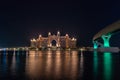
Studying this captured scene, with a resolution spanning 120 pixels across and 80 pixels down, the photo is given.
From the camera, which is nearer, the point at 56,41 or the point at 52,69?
the point at 52,69

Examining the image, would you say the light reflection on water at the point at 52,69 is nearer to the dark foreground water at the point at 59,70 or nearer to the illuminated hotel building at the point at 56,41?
the dark foreground water at the point at 59,70

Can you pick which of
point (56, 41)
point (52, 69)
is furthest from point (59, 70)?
point (56, 41)

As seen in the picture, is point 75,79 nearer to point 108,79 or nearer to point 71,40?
point 108,79

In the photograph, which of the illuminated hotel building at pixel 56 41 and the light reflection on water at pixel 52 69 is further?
the illuminated hotel building at pixel 56 41

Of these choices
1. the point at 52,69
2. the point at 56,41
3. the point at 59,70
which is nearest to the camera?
the point at 59,70

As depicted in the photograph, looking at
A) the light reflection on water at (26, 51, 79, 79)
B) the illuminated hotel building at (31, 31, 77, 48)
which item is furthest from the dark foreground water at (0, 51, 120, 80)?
the illuminated hotel building at (31, 31, 77, 48)

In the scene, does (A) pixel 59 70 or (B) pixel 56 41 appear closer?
(A) pixel 59 70

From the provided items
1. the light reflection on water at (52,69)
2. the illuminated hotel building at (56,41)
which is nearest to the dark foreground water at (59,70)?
the light reflection on water at (52,69)

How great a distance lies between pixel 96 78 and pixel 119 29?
57.7 m

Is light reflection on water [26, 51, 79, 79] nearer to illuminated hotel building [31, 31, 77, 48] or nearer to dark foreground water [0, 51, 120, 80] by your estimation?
dark foreground water [0, 51, 120, 80]

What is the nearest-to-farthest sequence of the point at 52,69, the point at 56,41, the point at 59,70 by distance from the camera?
the point at 59,70 < the point at 52,69 < the point at 56,41

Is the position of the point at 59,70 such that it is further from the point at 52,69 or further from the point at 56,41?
the point at 56,41

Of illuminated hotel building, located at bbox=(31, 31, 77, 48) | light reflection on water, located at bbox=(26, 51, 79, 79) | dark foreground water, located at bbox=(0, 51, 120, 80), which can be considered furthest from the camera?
illuminated hotel building, located at bbox=(31, 31, 77, 48)

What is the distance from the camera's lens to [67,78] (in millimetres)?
13805
